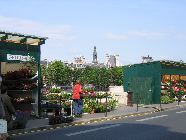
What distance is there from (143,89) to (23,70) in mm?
14880

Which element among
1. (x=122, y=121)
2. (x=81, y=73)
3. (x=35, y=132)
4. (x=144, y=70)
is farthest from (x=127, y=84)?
(x=81, y=73)

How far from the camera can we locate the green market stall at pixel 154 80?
103 ft

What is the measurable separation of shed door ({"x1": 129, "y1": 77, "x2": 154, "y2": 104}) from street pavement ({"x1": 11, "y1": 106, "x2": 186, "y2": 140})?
1175 cm

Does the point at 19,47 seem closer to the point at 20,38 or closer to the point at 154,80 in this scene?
the point at 20,38

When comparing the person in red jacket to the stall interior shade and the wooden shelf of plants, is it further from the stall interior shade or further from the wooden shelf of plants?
the stall interior shade

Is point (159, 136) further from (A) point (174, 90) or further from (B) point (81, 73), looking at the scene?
(B) point (81, 73)

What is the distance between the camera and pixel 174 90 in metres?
34.7

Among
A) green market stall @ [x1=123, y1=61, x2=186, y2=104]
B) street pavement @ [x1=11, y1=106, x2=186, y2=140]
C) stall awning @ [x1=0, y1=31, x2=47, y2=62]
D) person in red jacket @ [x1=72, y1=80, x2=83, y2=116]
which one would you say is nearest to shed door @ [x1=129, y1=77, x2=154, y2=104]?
green market stall @ [x1=123, y1=61, x2=186, y2=104]

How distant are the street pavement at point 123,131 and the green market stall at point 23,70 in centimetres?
397

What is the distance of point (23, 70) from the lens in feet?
63.3

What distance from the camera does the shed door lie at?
30.9 m

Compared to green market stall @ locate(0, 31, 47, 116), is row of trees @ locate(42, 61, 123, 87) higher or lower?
higher

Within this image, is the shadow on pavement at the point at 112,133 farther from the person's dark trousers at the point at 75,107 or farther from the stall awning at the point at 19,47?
the stall awning at the point at 19,47

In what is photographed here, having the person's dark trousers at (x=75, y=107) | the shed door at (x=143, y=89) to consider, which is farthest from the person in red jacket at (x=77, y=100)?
the shed door at (x=143, y=89)
